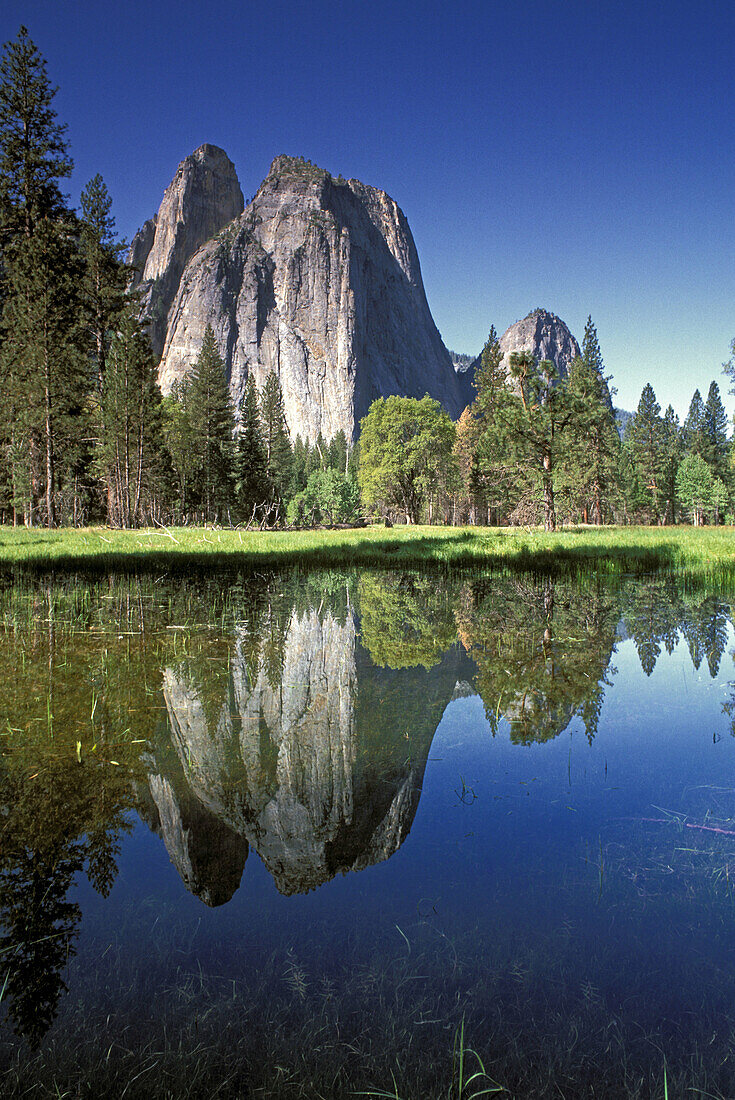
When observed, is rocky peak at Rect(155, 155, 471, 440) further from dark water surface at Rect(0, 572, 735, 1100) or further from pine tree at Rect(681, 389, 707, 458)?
dark water surface at Rect(0, 572, 735, 1100)

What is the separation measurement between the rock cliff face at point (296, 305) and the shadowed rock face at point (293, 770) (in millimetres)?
144556

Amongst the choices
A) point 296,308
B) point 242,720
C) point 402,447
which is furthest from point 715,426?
point 296,308

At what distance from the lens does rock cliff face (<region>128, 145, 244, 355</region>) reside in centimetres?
16775

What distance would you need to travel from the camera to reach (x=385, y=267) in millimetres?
179750

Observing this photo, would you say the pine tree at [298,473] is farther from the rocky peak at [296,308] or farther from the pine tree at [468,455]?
the rocky peak at [296,308]

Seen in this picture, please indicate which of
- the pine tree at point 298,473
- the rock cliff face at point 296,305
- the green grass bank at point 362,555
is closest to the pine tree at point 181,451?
the green grass bank at point 362,555

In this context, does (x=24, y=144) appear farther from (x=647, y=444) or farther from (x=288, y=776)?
(x=647, y=444)

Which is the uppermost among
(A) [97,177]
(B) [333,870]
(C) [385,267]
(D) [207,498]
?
(C) [385,267]

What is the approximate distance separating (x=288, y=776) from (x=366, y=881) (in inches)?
41.9

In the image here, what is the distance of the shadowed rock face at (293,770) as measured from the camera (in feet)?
9.16

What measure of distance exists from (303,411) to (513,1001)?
158 m

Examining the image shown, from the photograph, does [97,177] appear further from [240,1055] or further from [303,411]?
[303,411]

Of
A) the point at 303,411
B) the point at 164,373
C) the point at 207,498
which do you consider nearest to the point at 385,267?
the point at 303,411

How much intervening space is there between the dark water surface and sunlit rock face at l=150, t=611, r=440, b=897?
0.06 feet
